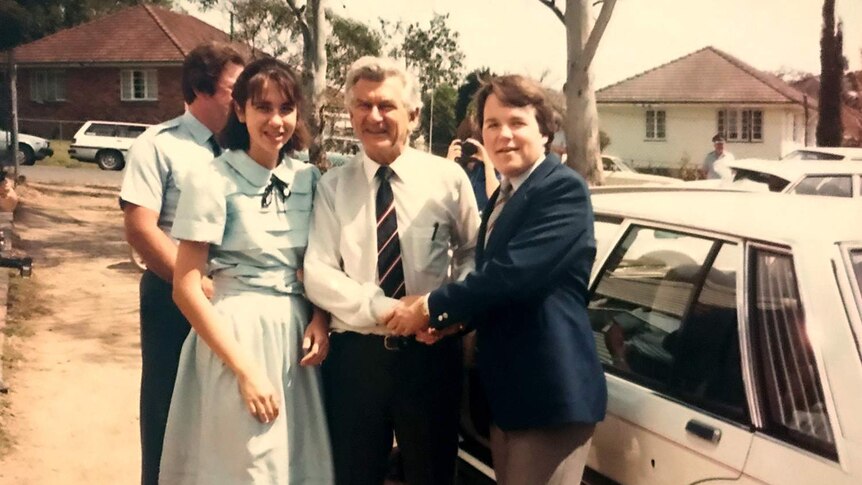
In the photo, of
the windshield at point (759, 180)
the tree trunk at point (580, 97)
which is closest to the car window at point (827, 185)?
the windshield at point (759, 180)

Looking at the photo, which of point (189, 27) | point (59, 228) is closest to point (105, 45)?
point (189, 27)

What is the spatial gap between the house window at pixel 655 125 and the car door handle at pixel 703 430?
36296 millimetres

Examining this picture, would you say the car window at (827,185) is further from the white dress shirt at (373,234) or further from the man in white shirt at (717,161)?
the white dress shirt at (373,234)

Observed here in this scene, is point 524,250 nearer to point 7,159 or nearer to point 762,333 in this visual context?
point 762,333

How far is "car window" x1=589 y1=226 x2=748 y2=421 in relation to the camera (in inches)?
89.5

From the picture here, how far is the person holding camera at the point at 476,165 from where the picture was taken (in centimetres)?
489

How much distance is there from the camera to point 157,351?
3.05 m

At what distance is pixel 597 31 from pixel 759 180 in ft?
8.23

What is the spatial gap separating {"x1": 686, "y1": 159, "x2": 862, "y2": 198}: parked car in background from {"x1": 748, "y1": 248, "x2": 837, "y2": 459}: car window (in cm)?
607

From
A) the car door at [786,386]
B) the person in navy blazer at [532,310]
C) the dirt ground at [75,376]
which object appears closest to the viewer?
the car door at [786,386]

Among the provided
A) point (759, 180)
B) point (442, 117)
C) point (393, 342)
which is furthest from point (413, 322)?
point (442, 117)

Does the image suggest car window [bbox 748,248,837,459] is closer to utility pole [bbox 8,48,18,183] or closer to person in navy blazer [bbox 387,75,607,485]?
person in navy blazer [bbox 387,75,607,485]

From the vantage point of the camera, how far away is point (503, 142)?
2.42 meters

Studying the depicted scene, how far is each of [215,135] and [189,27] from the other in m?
38.3
